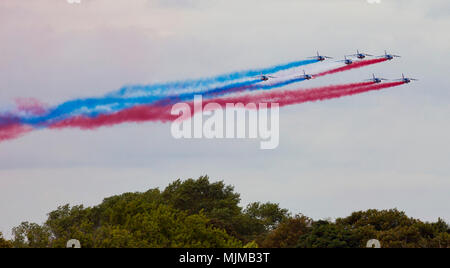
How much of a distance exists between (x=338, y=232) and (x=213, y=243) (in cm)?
3141

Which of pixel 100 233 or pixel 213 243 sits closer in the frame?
pixel 100 233

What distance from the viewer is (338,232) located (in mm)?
192500
